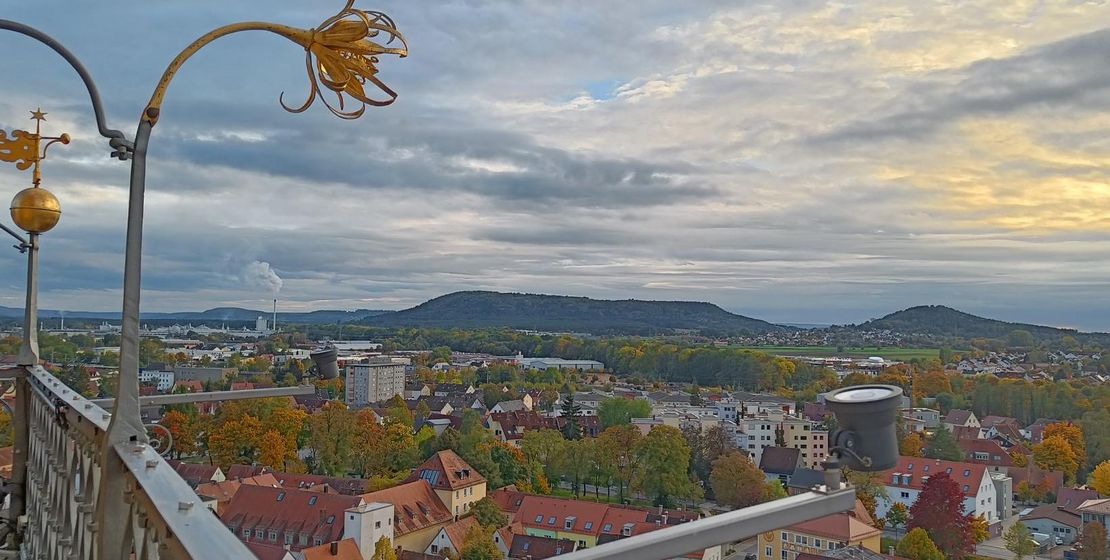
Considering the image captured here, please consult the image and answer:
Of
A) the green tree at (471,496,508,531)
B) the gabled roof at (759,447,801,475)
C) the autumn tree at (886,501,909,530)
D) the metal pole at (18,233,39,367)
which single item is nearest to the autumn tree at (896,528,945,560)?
the autumn tree at (886,501,909,530)

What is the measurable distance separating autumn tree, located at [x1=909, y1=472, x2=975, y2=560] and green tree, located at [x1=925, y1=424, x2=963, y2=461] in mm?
5618

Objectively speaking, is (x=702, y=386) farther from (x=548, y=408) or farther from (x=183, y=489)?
(x=183, y=489)

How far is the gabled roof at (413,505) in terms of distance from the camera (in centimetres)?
1888

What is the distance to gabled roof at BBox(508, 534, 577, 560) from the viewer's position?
55.7 ft

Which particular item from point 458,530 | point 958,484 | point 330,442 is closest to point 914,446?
point 958,484

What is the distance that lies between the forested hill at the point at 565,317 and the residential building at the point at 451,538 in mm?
82159

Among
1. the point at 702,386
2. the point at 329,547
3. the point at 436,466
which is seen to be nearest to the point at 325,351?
the point at 329,547

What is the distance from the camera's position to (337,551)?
14422 millimetres

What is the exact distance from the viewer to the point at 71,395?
225 cm

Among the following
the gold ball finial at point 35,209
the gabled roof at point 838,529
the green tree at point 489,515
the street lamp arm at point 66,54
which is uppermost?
the street lamp arm at point 66,54

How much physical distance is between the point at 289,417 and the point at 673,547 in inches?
1100

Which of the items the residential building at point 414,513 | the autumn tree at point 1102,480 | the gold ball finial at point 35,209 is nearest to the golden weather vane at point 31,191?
the gold ball finial at point 35,209

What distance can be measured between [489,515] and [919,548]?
10614mm

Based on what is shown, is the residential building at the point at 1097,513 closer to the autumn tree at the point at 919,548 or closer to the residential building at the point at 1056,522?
the residential building at the point at 1056,522
